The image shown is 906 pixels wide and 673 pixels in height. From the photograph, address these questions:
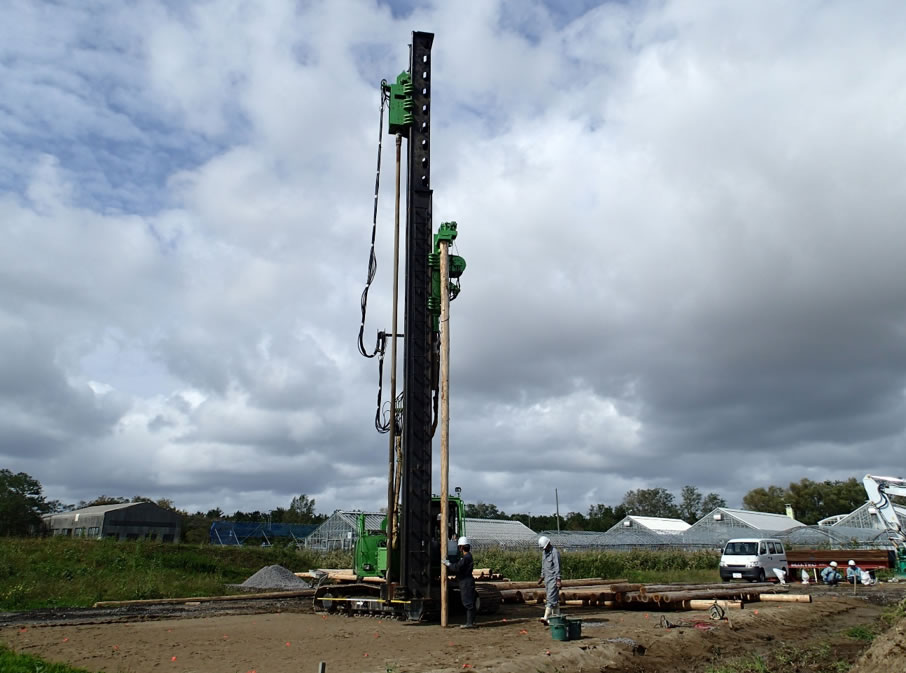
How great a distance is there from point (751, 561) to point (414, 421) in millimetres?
21913

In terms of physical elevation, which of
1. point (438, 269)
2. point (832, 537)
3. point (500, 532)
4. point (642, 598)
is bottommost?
point (642, 598)

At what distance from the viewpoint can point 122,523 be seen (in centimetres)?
5309

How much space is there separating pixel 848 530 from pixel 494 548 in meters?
32.4

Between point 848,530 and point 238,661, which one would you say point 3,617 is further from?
point 848,530

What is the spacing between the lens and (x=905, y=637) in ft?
29.0

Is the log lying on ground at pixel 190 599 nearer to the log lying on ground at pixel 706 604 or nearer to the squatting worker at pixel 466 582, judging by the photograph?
the squatting worker at pixel 466 582

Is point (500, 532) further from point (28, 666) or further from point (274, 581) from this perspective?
point (28, 666)

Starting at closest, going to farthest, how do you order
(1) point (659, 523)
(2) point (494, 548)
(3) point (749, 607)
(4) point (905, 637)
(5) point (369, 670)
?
(4) point (905, 637)
(5) point (369, 670)
(3) point (749, 607)
(2) point (494, 548)
(1) point (659, 523)

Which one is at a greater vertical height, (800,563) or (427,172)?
(427,172)

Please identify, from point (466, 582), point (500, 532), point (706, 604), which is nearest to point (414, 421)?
point (466, 582)

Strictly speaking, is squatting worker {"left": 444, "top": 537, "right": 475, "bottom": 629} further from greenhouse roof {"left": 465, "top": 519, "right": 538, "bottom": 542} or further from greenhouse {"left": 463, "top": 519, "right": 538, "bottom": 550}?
greenhouse roof {"left": 465, "top": 519, "right": 538, "bottom": 542}

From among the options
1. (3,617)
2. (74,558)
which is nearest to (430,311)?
(3,617)

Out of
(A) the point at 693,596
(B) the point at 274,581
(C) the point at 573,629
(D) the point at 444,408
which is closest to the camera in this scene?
(C) the point at 573,629

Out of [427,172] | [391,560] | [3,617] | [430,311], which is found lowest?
[3,617]
